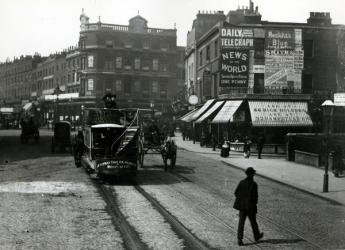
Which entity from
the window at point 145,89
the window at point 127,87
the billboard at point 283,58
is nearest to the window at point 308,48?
the billboard at point 283,58

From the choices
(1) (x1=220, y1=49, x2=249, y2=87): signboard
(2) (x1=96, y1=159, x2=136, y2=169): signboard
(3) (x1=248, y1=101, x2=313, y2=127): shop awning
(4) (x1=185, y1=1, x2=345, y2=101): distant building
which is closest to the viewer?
(2) (x1=96, y1=159, x2=136, y2=169): signboard

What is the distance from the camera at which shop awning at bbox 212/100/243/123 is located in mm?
37144

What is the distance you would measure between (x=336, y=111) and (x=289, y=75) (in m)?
4.72

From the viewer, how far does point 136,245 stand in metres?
10.1

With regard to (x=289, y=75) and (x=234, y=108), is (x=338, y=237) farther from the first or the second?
(x=289, y=75)

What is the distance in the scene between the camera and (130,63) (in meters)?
84.0

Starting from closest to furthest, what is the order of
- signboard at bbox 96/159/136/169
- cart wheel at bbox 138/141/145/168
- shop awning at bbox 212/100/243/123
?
signboard at bbox 96/159/136/169 < cart wheel at bbox 138/141/145/168 < shop awning at bbox 212/100/243/123

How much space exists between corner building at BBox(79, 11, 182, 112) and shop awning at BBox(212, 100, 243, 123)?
140ft

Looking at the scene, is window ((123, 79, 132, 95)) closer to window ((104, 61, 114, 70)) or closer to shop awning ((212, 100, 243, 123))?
window ((104, 61, 114, 70))

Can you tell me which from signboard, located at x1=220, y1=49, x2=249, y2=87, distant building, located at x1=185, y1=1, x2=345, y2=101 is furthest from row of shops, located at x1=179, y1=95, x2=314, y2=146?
signboard, located at x1=220, y1=49, x2=249, y2=87

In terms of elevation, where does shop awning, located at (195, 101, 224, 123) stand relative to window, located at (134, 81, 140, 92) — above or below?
below

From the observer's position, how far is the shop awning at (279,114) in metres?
37.3

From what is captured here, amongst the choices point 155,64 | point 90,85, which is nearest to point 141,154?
point 90,85

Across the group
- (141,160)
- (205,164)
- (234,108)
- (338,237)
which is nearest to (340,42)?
(234,108)
